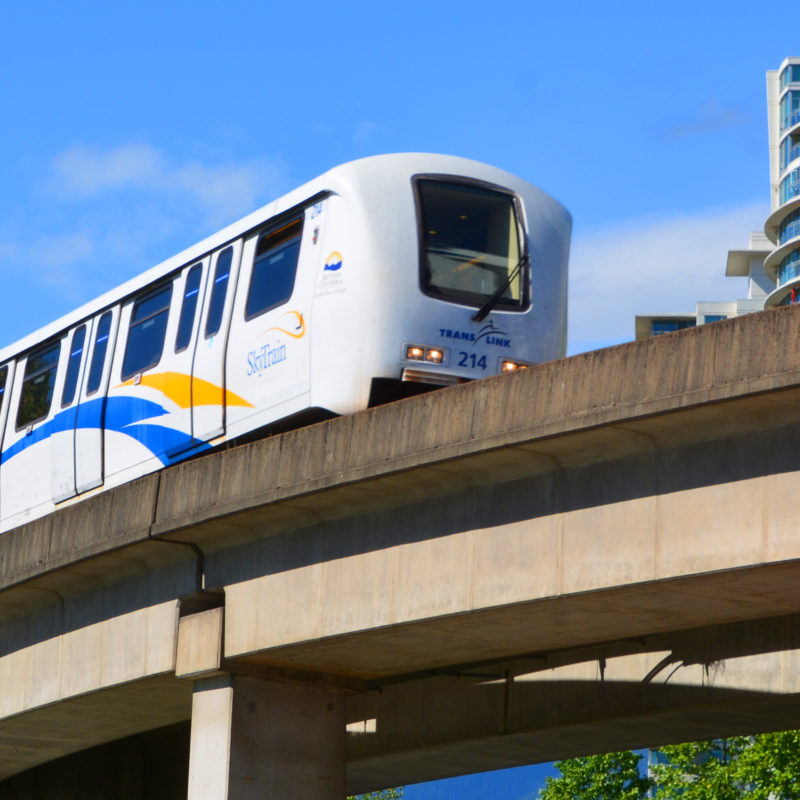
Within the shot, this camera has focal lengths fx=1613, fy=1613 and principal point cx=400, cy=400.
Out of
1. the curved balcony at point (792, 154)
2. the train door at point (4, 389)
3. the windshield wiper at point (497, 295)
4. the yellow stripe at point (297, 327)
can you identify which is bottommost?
the yellow stripe at point (297, 327)

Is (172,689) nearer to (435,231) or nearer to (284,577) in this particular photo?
(284,577)

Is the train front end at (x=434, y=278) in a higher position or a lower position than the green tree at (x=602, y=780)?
higher

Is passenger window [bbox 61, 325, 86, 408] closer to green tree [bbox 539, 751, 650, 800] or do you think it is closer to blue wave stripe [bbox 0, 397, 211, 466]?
blue wave stripe [bbox 0, 397, 211, 466]

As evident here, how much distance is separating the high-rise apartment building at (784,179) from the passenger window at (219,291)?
87.7 metres

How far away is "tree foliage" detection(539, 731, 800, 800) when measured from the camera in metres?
35.0

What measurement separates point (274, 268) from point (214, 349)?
3.64ft

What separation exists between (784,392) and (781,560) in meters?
0.97

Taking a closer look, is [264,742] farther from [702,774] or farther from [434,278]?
[702,774]

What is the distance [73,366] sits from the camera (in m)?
18.5

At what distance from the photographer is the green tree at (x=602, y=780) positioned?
135 ft

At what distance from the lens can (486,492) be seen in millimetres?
11023

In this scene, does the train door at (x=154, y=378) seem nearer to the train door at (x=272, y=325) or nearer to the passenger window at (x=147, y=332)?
the passenger window at (x=147, y=332)

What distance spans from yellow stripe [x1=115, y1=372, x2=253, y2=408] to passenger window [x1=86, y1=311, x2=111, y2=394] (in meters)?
1.25

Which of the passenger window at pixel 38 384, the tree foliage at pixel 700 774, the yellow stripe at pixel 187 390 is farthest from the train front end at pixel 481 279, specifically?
the tree foliage at pixel 700 774
